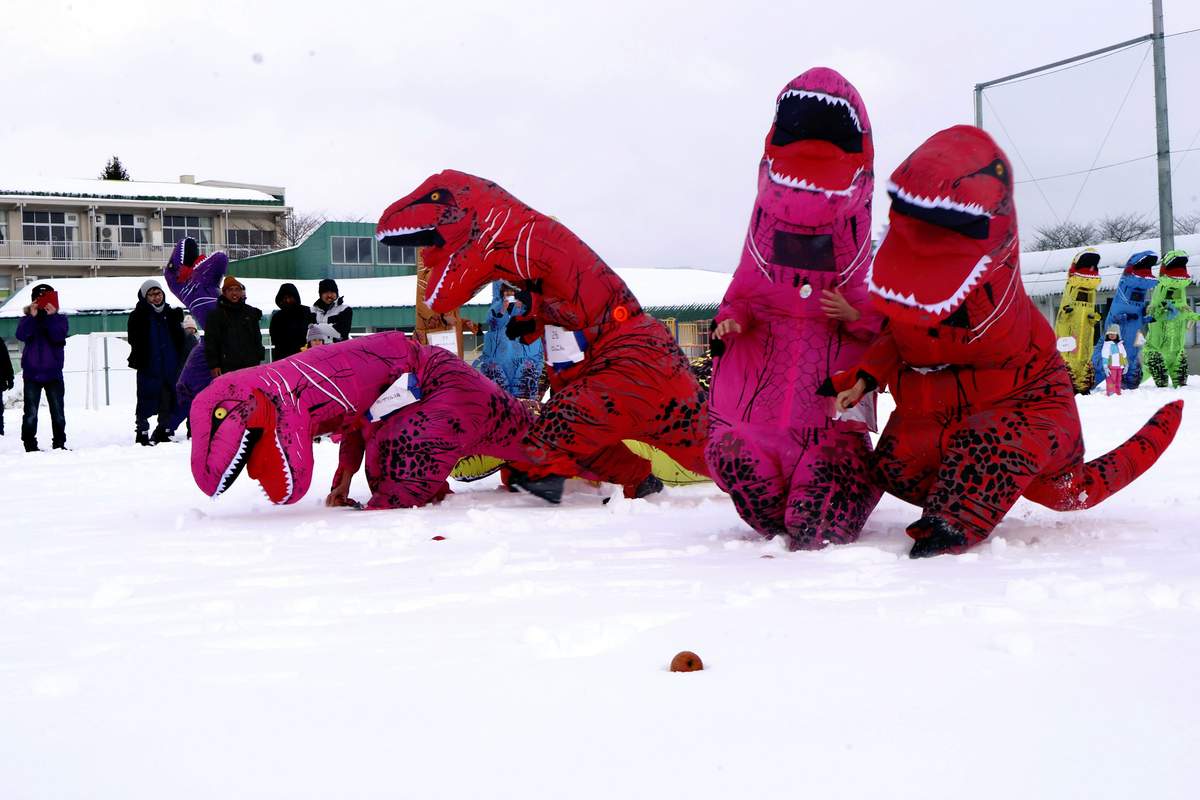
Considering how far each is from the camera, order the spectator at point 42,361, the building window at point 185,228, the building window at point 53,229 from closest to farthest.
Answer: the spectator at point 42,361
the building window at point 53,229
the building window at point 185,228

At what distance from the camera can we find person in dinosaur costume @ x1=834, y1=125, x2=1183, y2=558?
3.19m

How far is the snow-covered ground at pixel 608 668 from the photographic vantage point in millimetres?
1636

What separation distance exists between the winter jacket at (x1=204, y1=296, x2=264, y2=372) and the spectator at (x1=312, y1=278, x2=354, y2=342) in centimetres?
48

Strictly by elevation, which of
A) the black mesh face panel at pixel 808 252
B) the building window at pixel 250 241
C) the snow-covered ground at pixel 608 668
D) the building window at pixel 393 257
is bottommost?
the snow-covered ground at pixel 608 668

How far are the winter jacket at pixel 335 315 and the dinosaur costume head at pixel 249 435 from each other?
3569mm

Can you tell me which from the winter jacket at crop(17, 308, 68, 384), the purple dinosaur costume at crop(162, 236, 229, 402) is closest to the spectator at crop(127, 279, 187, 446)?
the winter jacket at crop(17, 308, 68, 384)

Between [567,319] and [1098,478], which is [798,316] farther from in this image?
[567,319]

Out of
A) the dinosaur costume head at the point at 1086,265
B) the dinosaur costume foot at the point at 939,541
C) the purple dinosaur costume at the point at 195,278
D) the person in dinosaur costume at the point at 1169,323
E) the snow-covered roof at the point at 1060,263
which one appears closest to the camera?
the dinosaur costume foot at the point at 939,541

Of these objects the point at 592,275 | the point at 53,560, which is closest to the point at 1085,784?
the point at 53,560

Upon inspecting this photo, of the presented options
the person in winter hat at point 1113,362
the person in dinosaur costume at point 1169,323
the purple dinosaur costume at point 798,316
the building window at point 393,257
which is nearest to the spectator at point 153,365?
the purple dinosaur costume at point 798,316

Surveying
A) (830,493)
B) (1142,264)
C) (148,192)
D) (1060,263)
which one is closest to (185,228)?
(148,192)

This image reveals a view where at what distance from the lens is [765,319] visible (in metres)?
3.81

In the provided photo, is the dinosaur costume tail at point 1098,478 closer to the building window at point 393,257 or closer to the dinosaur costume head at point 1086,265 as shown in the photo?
the dinosaur costume head at point 1086,265

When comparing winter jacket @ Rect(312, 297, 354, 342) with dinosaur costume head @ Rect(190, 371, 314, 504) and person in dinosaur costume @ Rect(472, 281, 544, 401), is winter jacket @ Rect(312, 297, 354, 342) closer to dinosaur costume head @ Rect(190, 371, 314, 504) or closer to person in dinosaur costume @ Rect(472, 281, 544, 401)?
person in dinosaur costume @ Rect(472, 281, 544, 401)
